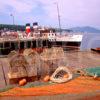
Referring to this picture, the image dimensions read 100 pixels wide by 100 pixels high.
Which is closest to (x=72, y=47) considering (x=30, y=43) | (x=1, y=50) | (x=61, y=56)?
(x=30, y=43)

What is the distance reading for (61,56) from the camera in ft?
51.8

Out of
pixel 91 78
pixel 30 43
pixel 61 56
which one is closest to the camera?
pixel 91 78

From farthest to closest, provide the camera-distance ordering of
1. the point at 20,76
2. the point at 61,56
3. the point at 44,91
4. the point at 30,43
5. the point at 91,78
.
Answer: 1. the point at 30,43
2. the point at 61,56
3. the point at 20,76
4. the point at 91,78
5. the point at 44,91

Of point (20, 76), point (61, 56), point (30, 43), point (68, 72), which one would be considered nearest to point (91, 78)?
point (68, 72)

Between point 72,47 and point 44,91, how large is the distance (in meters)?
29.7

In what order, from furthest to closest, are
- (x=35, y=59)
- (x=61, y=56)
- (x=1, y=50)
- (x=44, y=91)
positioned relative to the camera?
(x=1, y=50) → (x=61, y=56) → (x=35, y=59) → (x=44, y=91)

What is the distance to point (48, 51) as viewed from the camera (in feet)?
51.9

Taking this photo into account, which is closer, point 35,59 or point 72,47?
point 35,59

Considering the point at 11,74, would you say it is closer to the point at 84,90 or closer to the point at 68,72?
the point at 68,72

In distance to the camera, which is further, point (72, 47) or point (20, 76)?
point (72, 47)

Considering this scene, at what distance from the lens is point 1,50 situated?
32.0 meters

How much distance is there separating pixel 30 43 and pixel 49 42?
305 centimetres

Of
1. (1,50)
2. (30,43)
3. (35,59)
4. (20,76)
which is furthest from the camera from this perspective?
(30,43)

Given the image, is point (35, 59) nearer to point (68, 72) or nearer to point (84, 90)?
point (68, 72)
